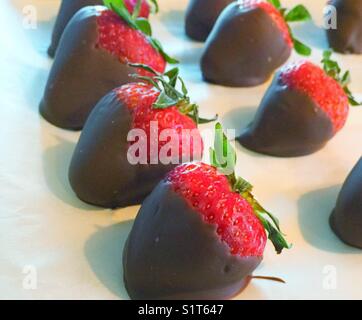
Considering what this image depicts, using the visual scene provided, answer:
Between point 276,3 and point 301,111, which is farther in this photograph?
point 276,3

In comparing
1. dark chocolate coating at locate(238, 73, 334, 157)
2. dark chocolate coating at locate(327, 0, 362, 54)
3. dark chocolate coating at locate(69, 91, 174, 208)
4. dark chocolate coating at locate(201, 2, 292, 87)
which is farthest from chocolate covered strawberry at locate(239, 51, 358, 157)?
dark chocolate coating at locate(327, 0, 362, 54)

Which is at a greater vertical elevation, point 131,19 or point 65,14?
point 131,19

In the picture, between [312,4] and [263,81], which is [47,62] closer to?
[263,81]

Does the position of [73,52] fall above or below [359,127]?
above

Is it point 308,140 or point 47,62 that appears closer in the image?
point 308,140

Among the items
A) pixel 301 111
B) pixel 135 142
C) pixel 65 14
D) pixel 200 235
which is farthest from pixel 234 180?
pixel 65 14

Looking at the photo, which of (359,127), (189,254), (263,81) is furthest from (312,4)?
(189,254)

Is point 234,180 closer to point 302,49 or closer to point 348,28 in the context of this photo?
point 302,49

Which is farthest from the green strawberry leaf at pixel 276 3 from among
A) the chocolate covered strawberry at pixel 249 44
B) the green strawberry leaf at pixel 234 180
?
the green strawberry leaf at pixel 234 180
